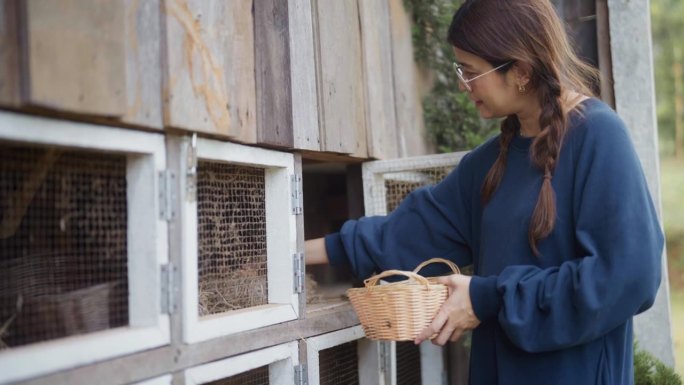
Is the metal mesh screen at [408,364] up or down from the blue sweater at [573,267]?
down

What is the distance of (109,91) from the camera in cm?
154

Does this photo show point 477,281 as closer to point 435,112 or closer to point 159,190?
point 159,190

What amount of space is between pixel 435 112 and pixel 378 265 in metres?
1.08

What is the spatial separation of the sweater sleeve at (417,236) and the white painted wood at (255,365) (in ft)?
1.18

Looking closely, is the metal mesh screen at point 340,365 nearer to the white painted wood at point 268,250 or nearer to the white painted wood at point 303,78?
the white painted wood at point 268,250

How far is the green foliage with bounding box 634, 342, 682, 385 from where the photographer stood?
8.52ft

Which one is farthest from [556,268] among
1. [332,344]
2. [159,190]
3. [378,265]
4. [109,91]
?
[109,91]

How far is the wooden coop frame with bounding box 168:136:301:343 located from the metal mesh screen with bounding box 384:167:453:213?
2.27 ft

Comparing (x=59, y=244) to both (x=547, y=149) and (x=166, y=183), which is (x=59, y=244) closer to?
(x=166, y=183)

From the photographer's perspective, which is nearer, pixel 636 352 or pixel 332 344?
pixel 332 344

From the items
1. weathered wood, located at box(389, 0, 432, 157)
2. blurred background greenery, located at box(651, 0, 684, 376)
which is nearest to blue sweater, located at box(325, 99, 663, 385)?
weathered wood, located at box(389, 0, 432, 157)

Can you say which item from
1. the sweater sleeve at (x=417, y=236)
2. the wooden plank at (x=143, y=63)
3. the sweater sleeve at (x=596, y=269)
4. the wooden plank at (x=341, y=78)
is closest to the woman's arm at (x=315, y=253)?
the sweater sleeve at (x=417, y=236)

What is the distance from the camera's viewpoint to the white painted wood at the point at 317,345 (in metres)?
2.30

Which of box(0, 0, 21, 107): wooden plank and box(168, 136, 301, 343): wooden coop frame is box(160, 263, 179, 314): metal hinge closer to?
box(168, 136, 301, 343): wooden coop frame
